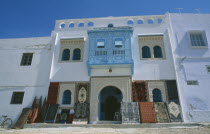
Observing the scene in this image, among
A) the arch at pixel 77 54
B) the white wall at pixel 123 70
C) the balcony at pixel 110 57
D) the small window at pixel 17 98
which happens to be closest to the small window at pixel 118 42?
the balcony at pixel 110 57

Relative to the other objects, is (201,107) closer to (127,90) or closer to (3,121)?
(127,90)

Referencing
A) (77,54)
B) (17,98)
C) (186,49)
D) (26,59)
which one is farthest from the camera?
(26,59)

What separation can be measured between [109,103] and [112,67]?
9.33 ft

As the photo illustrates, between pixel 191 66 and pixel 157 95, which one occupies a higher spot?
pixel 191 66

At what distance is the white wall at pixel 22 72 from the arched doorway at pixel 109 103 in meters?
4.12

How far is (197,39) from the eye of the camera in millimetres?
12211

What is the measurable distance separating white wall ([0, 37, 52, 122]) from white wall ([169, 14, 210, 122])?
→ 30.6ft

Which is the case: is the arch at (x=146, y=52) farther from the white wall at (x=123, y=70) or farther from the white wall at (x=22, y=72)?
the white wall at (x=22, y=72)

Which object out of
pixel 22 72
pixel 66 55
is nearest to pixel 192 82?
pixel 66 55

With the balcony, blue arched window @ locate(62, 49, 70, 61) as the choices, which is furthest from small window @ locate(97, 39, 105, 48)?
blue arched window @ locate(62, 49, 70, 61)

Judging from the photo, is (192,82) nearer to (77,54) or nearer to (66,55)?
(77,54)

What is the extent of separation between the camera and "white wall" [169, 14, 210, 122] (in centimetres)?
1023

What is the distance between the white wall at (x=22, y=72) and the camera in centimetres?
1133

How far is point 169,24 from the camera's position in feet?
Answer: 41.4
